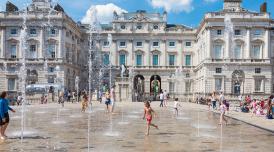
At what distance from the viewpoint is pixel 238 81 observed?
242 feet

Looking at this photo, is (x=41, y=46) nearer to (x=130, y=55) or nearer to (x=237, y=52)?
(x=130, y=55)

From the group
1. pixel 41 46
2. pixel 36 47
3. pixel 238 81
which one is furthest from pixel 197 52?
pixel 36 47

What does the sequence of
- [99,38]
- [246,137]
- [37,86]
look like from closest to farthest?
[246,137], [37,86], [99,38]

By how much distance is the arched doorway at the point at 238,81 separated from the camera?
7356 centimetres

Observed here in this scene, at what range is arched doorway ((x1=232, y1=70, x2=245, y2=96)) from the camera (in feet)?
241

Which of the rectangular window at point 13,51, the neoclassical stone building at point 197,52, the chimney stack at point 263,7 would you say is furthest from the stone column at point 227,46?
the rectangular window at point 13,51

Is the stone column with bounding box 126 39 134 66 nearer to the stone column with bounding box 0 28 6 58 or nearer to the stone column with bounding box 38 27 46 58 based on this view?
the stone column with bounding box 38 27 46 58

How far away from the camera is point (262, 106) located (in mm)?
35656

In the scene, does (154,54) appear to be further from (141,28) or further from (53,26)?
(53,26)

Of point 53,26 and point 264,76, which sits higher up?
point 53,26

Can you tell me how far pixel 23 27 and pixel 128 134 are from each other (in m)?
60.4

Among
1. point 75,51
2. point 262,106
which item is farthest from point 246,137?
point 75,51

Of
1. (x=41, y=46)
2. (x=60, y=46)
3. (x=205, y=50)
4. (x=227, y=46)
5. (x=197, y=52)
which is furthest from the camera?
(x=197, y=52)

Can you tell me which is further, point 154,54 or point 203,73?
point 154,54
